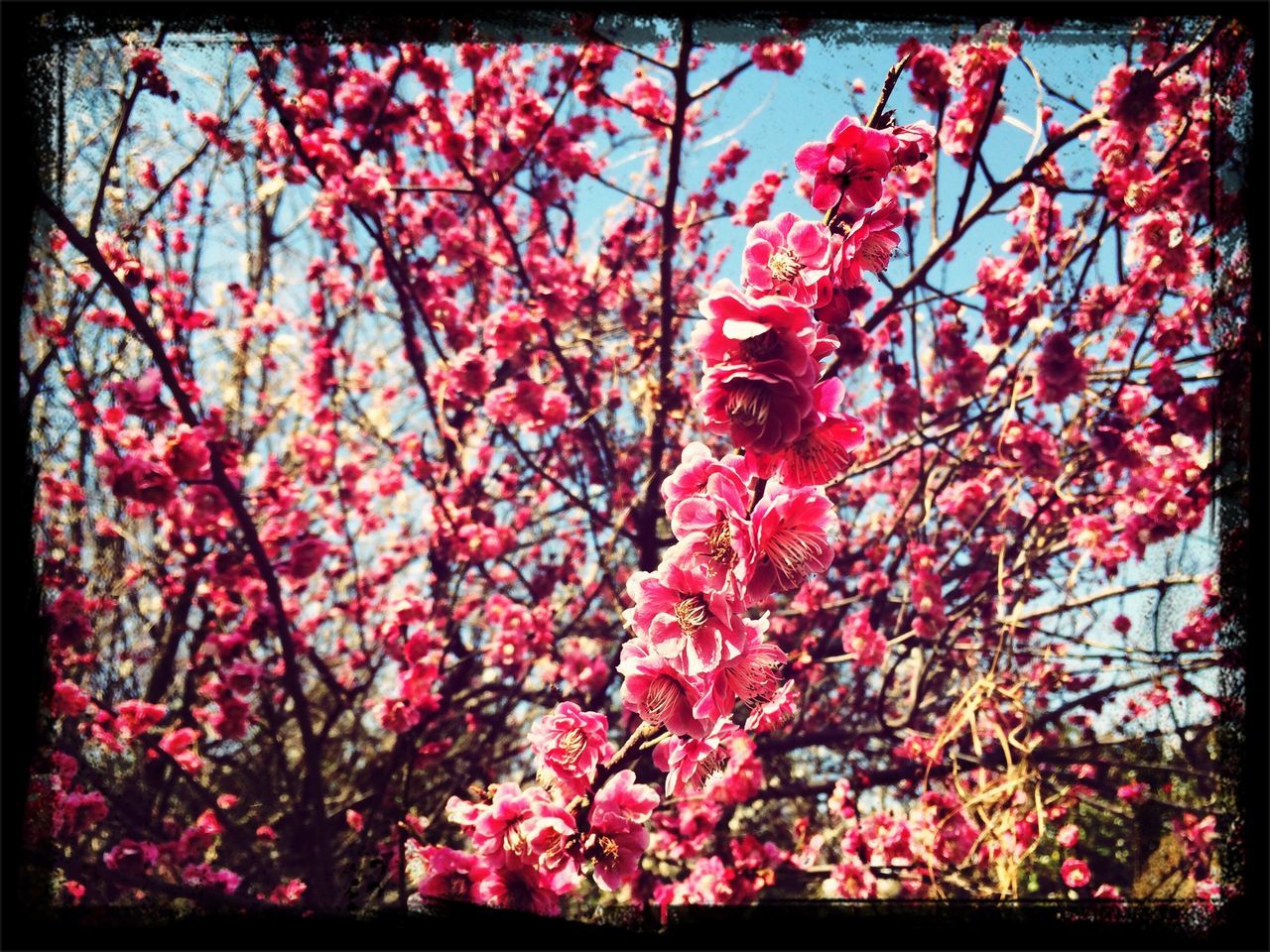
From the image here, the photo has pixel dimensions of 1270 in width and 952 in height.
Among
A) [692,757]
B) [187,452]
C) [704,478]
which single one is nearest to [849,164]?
[704,478]

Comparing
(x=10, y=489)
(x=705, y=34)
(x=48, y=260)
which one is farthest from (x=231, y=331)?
(x=705, y=34)

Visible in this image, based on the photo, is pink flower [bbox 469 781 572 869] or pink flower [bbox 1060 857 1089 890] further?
pink flower [bbox 1060 857 1089 890]

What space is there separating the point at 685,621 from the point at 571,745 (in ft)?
1.26

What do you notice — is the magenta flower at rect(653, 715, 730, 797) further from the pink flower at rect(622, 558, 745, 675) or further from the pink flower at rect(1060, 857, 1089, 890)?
the pink flower at rect(1060, 857, 1089, 890)

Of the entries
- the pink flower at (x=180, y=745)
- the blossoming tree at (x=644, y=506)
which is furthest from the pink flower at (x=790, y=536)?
the pink flower at (x=180, y=745)

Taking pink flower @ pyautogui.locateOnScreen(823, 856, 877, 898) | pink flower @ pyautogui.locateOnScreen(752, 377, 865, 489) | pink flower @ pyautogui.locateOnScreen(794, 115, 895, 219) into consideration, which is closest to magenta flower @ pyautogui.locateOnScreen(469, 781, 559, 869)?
pink flower @ pyautogui.locateOnScreen(752, 377, 865, 489)

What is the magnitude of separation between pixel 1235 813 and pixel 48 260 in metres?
4.05

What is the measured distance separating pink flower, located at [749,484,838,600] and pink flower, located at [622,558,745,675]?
0.08 metres

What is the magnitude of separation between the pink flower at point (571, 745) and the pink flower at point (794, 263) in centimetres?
82

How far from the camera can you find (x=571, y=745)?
1.37 metres

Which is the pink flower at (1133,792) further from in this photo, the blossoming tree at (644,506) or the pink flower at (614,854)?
the pink flower at (614,854)

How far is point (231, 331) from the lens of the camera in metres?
4.92

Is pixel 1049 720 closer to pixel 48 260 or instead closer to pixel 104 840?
pixel 104 840

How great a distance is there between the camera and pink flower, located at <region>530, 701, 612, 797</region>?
137 cm
